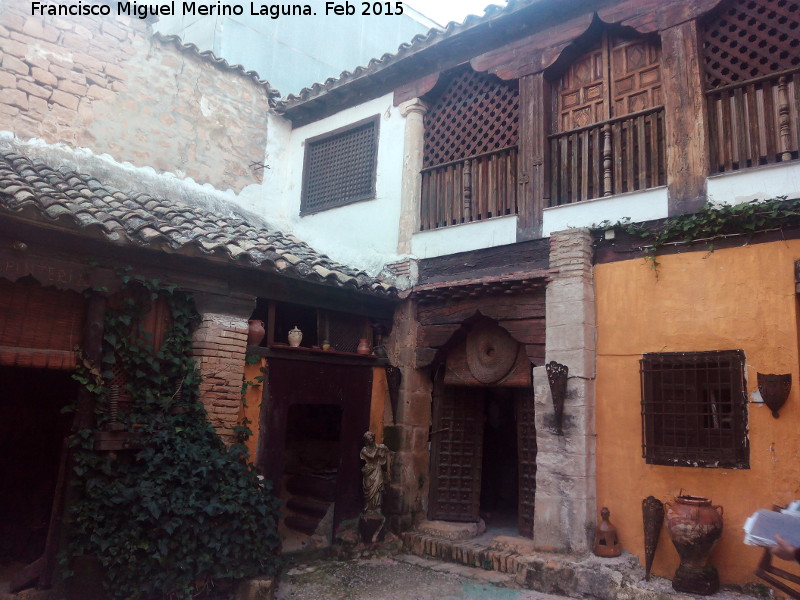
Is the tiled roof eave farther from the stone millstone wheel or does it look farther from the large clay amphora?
the large clay amphora

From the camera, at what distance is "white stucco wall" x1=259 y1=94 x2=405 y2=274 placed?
8.91 meters

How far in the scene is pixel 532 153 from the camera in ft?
24.6

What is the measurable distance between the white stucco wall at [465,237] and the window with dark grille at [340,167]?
1315 mm

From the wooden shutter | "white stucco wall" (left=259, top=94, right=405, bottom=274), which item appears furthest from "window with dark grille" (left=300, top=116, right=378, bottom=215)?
the wooden shutter

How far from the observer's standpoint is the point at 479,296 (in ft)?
24.9

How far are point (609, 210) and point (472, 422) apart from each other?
3.18 m

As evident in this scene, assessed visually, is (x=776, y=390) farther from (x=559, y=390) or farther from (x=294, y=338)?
(x=294, y=338)

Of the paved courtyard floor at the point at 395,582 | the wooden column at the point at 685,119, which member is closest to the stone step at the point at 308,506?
the paved courtyard floor at the point at 395,582

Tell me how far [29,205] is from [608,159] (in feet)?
18.2

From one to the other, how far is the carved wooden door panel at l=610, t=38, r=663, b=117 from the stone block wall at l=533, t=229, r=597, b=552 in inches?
62.3

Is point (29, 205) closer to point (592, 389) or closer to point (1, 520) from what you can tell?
point (1, 520)

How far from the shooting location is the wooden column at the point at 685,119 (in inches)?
244

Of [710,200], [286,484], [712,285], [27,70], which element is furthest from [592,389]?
[27,70]

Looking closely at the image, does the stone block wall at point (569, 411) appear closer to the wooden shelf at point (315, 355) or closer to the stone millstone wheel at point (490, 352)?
the stone millstone wheel at point (490, 352)
